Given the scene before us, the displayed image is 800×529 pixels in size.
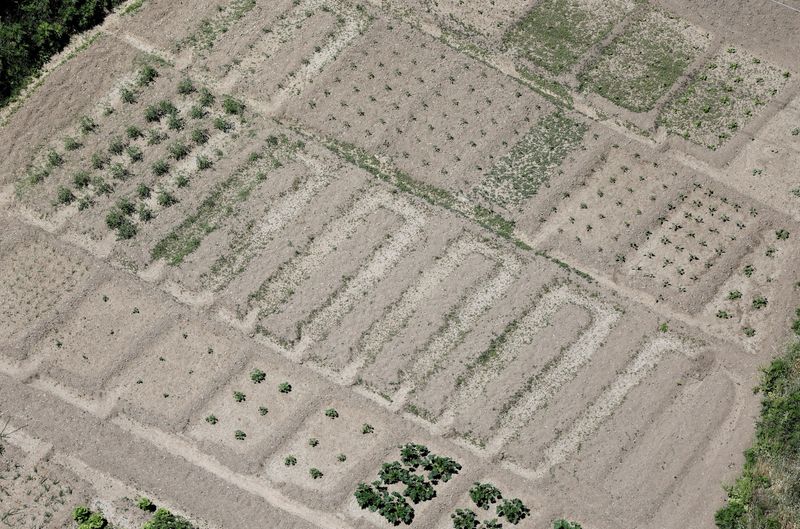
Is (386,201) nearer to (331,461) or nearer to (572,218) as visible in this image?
(572,218)

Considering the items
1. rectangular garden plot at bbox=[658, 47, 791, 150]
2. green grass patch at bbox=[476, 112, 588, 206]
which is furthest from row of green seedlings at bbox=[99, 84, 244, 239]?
rectangular garden plot at bbox=[658, 47, 791, 150]

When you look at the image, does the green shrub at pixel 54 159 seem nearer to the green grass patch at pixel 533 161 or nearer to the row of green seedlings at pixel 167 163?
the row of green seedlings at pixel 167 163

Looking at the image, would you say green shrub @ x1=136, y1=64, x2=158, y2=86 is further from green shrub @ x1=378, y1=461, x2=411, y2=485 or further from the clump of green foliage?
the clump of green foliage

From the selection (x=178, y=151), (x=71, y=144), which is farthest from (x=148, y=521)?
(x=71, y=144)

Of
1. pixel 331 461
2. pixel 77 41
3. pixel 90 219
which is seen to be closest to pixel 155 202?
pixel 90 219

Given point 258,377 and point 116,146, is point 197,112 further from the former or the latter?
point 258,377

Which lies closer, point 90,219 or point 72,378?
point 72,378
